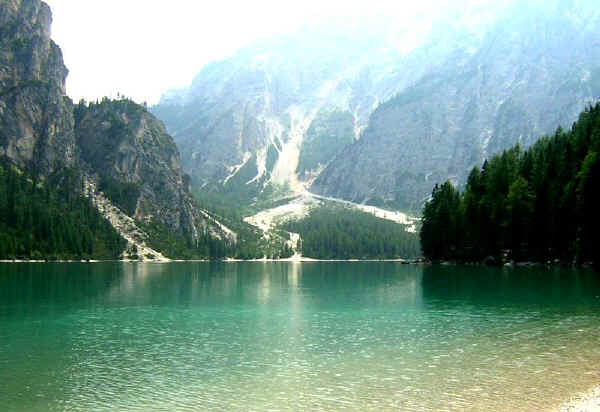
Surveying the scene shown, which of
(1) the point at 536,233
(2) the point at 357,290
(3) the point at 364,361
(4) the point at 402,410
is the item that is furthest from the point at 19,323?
(1) the point at 536,233

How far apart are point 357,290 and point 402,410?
7120cm

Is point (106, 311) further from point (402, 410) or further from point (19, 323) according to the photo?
point (402, 410)

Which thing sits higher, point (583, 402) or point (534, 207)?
point (534, 207)

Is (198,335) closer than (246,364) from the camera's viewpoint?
No

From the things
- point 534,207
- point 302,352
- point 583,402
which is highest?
point 534,207

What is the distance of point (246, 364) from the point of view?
3756 centimetres

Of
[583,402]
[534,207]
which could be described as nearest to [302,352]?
[583,402]

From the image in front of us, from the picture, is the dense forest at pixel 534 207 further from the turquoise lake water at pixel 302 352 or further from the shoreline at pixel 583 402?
the shoreline at pixel 583 402

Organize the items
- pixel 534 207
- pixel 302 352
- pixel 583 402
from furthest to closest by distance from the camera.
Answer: pixel 534 207, pixel 302 352, pixel 583 402

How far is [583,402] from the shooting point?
2639cm

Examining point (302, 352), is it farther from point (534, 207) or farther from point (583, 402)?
point (534, 207)

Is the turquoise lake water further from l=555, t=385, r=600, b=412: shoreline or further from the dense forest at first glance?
the dense forest

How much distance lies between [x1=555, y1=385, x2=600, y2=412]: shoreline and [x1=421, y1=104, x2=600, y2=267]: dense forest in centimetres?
7538

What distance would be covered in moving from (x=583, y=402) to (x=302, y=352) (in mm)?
19911
